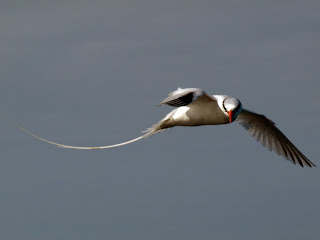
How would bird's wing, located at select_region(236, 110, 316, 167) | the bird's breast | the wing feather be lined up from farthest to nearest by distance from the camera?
bird's wing, located at select_region(236, 110, 316, 167), the bird's breast, the wing feather

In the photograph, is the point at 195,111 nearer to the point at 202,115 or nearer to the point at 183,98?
the point at 202,115

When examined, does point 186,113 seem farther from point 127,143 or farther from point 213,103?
point 127,143

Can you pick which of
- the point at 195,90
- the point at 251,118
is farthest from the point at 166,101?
the point at 251,118

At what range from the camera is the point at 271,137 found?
752 inches

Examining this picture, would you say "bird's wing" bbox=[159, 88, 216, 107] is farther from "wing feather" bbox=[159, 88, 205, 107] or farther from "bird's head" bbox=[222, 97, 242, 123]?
"bird's head" bbox=[222, 97, 242, 123]

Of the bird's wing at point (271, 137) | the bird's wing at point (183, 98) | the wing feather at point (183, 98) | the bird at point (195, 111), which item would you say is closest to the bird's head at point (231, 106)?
the bird at point (195, 111)

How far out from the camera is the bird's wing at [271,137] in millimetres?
18719

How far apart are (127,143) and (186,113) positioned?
1.83 m

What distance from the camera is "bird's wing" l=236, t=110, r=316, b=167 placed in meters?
18.7

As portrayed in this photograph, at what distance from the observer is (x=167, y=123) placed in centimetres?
1594

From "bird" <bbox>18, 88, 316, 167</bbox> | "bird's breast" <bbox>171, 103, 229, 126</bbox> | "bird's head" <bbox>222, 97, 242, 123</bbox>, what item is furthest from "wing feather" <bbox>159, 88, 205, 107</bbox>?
"bird's breast" <bbox>171, 103, 229, 126</bbox>

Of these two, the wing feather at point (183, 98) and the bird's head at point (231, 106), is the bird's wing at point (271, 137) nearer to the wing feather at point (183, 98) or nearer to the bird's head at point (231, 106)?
the bird's head at point (231, 106)

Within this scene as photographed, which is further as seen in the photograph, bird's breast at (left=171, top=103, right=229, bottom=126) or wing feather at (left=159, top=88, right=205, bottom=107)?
bird's breast at (left=171, top=103, right=229, bottom=126)

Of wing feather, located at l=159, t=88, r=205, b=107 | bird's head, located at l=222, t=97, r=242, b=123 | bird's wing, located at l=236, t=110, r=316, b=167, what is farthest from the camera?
bird's wing, located at l=236, t=110, r=316, b=167
